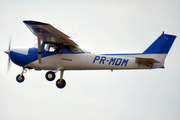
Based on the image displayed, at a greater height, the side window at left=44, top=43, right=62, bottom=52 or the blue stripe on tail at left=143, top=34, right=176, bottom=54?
the blue stripe on tail at left=143, top=34, right=176, bottom=54

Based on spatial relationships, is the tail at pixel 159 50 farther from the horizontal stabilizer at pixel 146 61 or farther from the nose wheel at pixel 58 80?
the nose wheel at pixel 58 80

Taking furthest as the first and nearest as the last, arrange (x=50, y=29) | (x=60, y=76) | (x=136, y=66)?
(x=60, y=76) < (x=136, y=66) < (x=50, y=29)

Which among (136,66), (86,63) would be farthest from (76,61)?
(136,66)

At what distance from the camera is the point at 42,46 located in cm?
1842

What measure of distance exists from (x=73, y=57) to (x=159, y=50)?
4166mm

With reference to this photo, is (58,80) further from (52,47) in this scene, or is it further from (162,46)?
(162,46)

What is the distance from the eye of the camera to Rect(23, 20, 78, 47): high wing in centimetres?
1596

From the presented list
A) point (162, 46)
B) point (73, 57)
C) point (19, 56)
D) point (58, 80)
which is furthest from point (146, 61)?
point (19, 56)

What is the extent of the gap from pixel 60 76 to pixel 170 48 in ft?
18.5

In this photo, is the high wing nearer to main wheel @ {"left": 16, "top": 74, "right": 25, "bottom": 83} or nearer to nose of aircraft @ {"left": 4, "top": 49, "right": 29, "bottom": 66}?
nose of aircraft @ {"left": 4, "top": 49, "right": 29, "bottom": 66}

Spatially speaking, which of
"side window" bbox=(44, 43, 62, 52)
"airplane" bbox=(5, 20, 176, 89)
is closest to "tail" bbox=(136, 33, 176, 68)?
"airplane" bbox=(5, 20, 176, 89)

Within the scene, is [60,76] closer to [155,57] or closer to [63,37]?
[63,37]

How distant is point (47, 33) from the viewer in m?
17.3

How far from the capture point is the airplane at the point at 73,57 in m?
17.8
